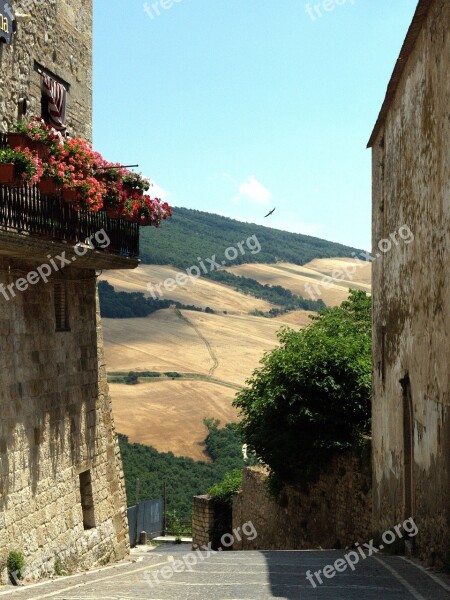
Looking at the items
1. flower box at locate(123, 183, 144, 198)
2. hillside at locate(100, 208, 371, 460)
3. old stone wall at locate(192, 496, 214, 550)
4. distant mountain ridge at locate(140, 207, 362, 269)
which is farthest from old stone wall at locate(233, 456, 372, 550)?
distant mountain ridge at locate(140, 207, 362, 269)

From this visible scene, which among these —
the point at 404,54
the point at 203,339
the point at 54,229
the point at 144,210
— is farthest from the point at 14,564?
the point at 203,339

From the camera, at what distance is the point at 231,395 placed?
74562 millimetres

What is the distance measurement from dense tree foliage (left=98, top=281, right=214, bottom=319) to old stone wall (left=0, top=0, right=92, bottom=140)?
220 ft

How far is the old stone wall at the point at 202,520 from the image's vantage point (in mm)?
32500

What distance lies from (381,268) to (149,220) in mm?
4404

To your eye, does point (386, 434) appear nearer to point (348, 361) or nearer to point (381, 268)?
point (381, 268)

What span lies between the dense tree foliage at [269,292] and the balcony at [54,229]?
90744mm

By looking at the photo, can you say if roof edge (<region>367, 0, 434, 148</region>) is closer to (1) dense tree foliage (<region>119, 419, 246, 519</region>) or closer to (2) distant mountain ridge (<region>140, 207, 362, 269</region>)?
(1) dense tree foliage (<region>119, 419, 246, 519</region>)

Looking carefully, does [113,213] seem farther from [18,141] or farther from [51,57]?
[18,141]

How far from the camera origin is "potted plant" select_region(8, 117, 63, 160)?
1405 cm

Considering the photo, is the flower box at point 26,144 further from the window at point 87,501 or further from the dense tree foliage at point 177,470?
the dense tree foliage at point 177,470

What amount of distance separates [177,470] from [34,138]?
138 feet

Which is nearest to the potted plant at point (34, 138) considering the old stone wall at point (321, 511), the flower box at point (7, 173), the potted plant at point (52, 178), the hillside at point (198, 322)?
the potted plant at point (52, 178)

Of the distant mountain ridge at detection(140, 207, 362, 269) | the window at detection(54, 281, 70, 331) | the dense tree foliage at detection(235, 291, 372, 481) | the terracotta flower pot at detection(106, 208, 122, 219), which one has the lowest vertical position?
the dense tree foliage at detection(235, 291, 372, 481)
